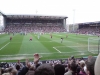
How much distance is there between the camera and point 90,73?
2287 millimetres

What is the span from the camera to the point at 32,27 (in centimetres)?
9962

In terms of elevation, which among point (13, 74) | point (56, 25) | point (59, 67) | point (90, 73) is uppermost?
point (56, 25)

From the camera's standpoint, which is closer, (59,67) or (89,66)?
(89,66)

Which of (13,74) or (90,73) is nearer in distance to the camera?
(90,73)

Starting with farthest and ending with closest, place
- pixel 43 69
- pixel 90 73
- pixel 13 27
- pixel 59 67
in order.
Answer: pixel 13 27
pixel 59 67
pixel 90 73
pixel 43 69

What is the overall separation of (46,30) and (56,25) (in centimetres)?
1205

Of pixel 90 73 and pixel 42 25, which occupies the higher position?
pixel 42 25

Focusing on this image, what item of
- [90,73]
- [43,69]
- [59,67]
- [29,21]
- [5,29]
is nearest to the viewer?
[43,69]

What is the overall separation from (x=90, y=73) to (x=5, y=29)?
91.8 metres

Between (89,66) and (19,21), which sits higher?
(19,21)

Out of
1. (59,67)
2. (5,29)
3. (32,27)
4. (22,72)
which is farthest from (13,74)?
(32,27)

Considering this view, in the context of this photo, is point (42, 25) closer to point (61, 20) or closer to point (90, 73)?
point (61, 20)

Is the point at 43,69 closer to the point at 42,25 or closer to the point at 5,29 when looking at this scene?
the point at 5,29

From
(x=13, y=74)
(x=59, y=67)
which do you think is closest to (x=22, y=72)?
(x=13, y=74)
